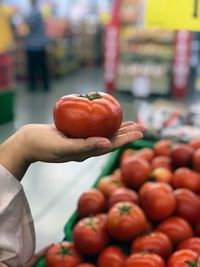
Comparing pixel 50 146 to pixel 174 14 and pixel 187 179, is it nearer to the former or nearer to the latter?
pixel 174 14

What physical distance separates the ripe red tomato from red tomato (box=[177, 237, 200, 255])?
0.67m

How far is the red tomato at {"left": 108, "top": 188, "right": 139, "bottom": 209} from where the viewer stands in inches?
72.4

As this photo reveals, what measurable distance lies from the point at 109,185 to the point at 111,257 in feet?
1.56

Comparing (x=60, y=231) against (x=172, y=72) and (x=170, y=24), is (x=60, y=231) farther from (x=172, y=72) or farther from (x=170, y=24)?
(x=172, y=72)

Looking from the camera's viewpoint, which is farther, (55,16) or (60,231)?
(55,16)

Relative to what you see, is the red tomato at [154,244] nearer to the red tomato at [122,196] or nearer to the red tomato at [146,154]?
the red tomato at [122,196]

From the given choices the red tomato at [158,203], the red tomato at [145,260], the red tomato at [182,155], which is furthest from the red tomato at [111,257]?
the red tomato at [182,155]

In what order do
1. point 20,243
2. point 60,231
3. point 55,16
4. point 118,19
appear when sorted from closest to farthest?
point 20,243 → point 60,231 → point 118,19 → point 55,16

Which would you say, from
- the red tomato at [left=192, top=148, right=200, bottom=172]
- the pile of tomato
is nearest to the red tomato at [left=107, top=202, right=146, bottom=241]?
the pile of tomato

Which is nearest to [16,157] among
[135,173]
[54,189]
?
[135,173]

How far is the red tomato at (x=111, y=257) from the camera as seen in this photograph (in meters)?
1.58

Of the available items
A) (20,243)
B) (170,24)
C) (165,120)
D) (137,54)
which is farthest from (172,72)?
(20,243)

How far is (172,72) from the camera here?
25.3ft

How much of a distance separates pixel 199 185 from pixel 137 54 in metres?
6.08
